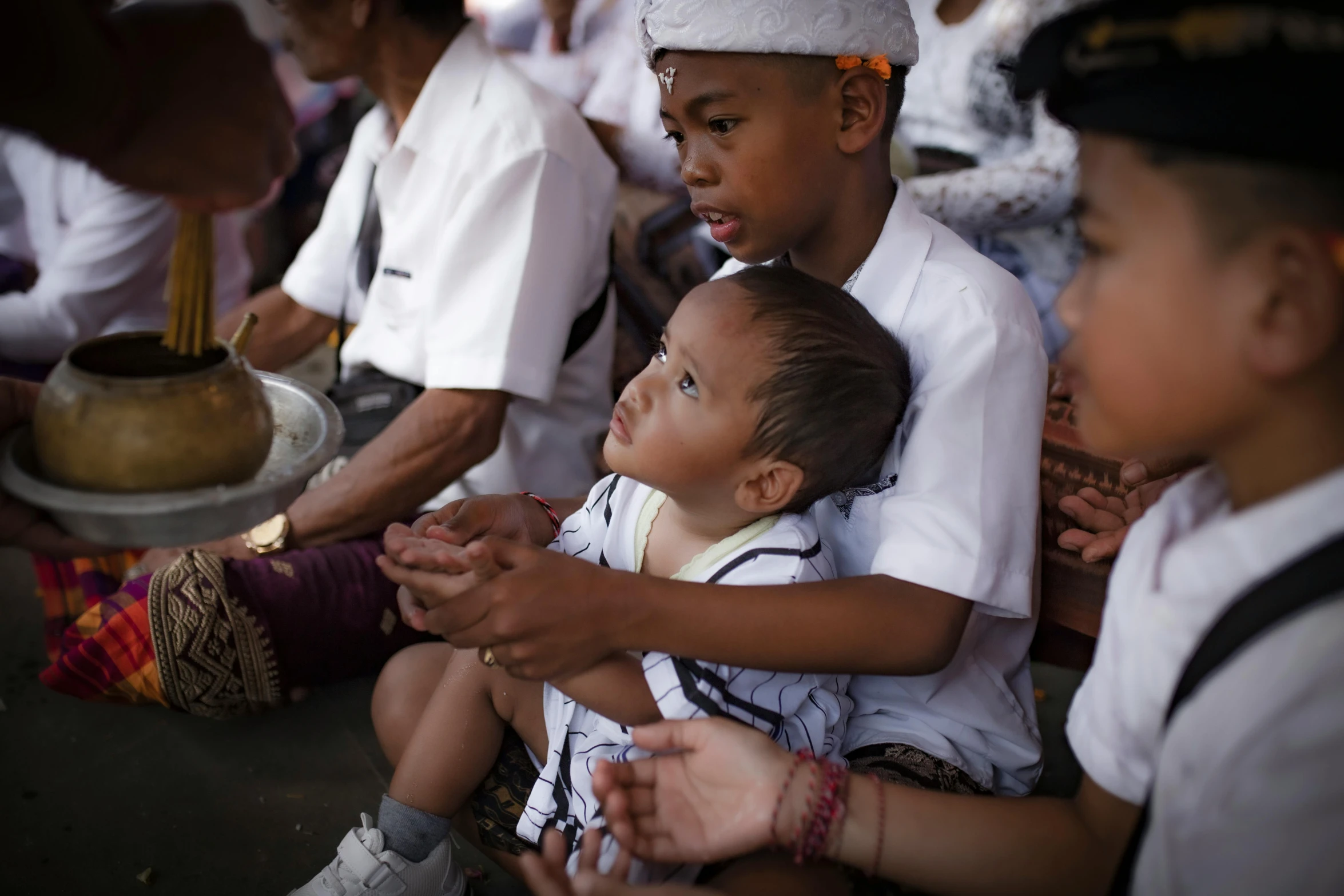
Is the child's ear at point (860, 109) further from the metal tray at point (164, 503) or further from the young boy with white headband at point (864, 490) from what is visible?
the metal tray at point (164, 503)

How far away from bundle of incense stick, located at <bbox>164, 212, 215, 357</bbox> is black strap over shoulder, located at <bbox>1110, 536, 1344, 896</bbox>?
0.97 m

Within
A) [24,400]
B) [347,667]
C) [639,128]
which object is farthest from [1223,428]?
[639,128]

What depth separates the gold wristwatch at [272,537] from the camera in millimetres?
2033

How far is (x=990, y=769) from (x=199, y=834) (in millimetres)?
1425

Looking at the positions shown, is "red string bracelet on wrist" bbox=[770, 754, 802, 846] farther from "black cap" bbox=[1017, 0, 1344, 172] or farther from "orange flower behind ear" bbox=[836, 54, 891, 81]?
"orange flower behind ear" bbox=[836, 54, 891, 81]

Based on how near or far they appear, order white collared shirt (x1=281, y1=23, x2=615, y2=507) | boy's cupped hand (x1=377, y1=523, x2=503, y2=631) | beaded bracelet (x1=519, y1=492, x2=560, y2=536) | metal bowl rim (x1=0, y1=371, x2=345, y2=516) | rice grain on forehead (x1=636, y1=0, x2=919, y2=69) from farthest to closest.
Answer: white collared shirt (x1=281, y1=23, x2=615, y2=507) < beaded bracelet (x1=519, y1=492, x2=560, y2=536) < rice grain on forehead (x1=636, y1=0, x2=919, y2=69) < boy's cupped hand (x1=377, y1=523, x2=503, y2=631) < metal bowl rim (x1=0, y1=371, x2=345, y2=516)

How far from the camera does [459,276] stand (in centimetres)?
202

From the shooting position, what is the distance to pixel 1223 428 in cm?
85

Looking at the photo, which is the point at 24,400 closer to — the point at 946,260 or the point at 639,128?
the point at 946,260

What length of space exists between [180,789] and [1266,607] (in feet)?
6.33

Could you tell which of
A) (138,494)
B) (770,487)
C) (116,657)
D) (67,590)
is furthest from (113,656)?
(770,487)

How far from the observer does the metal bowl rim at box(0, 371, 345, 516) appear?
92cm

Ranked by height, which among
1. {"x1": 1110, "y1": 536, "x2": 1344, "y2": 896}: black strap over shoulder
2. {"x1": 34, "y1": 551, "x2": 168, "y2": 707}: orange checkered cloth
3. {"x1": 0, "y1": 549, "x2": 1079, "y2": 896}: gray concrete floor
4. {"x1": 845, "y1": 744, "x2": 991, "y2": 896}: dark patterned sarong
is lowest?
{"x1": 0, "y1": 549, "x2": 1079, "y2": 896}: gray concrete floor

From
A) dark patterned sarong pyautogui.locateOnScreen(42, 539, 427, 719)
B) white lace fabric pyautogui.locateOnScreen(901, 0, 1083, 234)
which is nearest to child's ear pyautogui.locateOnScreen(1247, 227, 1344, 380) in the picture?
white lace fabric pyautogui.locateOnScreen(901, 0, 1083, 234)
